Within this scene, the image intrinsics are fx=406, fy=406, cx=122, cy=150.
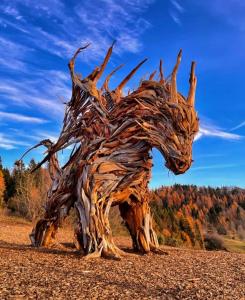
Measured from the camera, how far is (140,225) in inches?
391

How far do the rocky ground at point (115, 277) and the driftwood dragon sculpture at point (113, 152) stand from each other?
2.85 feet

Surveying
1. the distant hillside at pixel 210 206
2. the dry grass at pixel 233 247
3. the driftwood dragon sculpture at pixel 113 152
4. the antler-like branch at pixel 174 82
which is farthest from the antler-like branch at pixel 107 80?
the distant hillside at pixel 210 206

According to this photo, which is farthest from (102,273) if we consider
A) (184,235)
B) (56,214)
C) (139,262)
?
(184,235)

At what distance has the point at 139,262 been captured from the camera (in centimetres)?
811

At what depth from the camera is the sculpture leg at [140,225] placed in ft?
32.3

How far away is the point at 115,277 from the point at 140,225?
3555 mm

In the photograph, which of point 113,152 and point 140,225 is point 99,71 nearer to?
point 113,152

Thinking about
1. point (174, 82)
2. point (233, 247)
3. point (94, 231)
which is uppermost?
point (174, 82)

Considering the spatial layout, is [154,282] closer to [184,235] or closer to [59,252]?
[59,252]

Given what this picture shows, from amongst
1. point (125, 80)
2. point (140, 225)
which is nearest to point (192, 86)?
point (125, 80)

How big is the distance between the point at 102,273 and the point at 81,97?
4955 millimetres

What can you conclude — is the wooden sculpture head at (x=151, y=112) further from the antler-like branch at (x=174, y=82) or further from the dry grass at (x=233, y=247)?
the dry grass at (x=233, y=247)

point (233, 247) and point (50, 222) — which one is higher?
point (233, 247)

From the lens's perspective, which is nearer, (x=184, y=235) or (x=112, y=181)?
(x=112, y=181)
